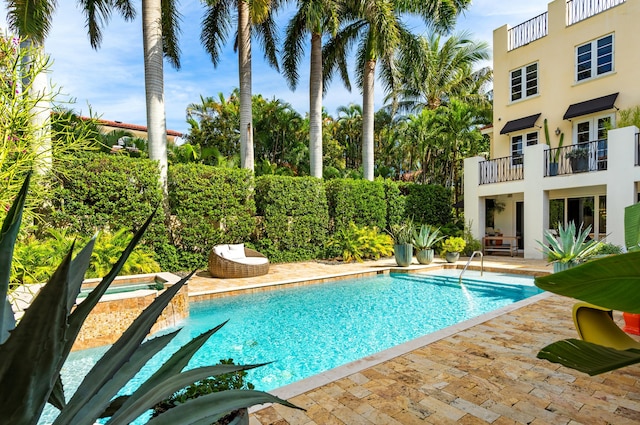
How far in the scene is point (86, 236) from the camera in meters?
9.63

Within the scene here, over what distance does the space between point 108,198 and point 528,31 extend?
20009 millimetres

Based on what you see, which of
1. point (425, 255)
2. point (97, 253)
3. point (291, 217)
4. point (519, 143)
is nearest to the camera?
point (97, 253)

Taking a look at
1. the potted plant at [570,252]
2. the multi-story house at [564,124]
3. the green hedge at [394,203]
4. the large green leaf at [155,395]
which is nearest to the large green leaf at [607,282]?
the large green leaf at [155,395]

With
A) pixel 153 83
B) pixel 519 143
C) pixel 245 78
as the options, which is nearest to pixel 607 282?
pixel 153 83

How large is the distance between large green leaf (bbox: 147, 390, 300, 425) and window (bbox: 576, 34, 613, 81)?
19376 millimetres

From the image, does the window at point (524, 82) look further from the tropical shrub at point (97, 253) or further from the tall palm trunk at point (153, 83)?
the tropical shrub at point (97, 253)

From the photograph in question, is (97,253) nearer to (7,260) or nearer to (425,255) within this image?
(7,260)

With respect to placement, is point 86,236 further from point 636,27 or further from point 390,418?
point 636,27

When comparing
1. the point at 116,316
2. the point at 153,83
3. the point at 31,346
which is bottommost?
the point at 116,316

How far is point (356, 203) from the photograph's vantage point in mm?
15727

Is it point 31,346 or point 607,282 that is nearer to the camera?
point 31,346

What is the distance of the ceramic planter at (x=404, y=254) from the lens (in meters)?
13.0

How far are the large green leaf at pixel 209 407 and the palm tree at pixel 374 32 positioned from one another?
51.4 ft

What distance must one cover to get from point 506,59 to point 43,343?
2180cm
